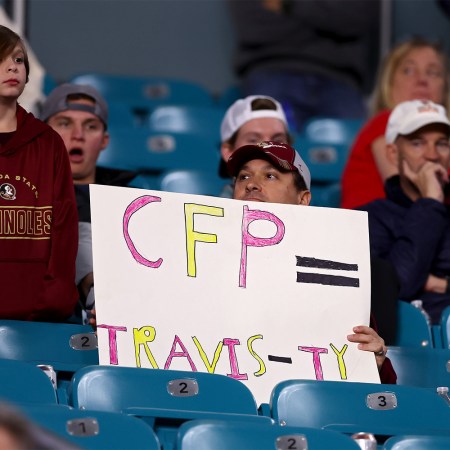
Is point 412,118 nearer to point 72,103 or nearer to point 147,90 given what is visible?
point 72,103

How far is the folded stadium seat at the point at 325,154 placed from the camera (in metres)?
5.82

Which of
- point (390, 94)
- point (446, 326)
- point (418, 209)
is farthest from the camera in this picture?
point (390, 94)

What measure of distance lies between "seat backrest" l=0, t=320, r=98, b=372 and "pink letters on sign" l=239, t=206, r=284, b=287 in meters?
0.48

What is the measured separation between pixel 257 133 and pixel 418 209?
0.71 meters

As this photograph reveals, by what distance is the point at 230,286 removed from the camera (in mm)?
3543

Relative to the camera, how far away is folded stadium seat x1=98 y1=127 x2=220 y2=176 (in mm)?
5793

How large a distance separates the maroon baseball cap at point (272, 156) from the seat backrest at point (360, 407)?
0.82 metres

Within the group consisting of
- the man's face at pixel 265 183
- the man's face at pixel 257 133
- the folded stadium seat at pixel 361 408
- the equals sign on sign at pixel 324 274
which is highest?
the man's face at pixel 257 133

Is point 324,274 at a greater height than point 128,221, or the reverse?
point 128,221

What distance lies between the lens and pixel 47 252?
370 centimetres

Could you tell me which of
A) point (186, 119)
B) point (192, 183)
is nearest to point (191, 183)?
point (192, 183)

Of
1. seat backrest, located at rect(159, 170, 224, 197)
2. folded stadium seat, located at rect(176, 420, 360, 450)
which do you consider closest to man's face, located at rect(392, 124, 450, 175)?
seat backrest, located at rect(159, 170, 224, 197)

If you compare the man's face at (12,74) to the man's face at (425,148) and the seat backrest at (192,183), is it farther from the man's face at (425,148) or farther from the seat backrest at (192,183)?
the man's face at (425,148)

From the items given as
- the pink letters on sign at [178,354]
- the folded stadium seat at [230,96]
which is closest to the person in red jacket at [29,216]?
the pink letters on sign at [178,354]
